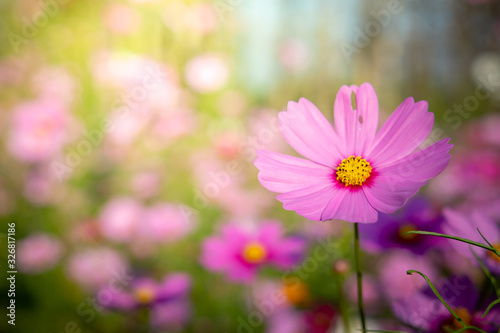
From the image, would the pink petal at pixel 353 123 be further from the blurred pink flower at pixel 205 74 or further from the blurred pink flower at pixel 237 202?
the blurred pink flower at pixel 205 74

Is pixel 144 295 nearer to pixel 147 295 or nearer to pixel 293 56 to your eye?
pixel 147 295

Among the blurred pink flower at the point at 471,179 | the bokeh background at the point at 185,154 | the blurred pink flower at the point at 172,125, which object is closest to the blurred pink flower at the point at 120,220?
the bokeh background at the point at 185,154

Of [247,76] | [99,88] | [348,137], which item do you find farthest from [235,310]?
[247,76]

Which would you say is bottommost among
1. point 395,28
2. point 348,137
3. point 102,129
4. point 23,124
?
point 348,137

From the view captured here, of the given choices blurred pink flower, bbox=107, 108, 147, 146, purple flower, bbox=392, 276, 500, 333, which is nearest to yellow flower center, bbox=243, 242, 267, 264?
purple flower, bbox=392, 276, 500, 333

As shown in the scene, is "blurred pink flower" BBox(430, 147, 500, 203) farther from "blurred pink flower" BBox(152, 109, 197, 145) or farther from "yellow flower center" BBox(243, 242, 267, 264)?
"blurred pink flower" BBox(152, 109, 197, 145)

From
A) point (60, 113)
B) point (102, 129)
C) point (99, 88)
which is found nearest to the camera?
point (60, 113)

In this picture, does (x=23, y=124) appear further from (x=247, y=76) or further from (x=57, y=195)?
(x=247, y=76)

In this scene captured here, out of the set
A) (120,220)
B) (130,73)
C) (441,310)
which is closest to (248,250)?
Result: (441,310)
